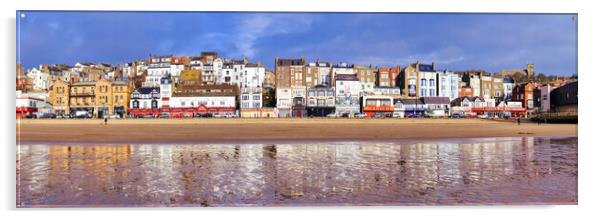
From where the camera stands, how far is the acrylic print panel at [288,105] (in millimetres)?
4957

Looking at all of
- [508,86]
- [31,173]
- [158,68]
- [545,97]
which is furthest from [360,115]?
[31,173]

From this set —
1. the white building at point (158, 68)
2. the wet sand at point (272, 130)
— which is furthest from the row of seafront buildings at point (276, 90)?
the wet sand at point (272, 130)

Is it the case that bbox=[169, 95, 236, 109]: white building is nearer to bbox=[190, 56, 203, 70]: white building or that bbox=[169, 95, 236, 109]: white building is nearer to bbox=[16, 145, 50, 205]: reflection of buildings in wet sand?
bbox=[190, 56, 203, 70]: white building

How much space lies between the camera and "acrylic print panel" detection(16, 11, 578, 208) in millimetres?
4957

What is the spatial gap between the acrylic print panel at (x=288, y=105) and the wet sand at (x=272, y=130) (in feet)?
0.19

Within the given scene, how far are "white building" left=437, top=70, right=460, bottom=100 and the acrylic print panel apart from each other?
3cm

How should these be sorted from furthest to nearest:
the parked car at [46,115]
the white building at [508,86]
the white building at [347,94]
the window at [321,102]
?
the window at [321,102] < the white building at [347,94] < the white building at [508,86] < the parked car at [46,115]

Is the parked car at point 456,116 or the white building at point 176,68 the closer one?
the white building at point 176,68

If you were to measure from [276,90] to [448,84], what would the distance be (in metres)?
2.63

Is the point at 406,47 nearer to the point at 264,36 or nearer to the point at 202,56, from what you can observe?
the point at 264,36

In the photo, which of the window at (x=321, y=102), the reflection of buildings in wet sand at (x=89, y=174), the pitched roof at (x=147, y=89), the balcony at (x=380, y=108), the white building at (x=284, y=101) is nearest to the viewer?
the reflection of buildings in wet sand at (x=89, y=174)

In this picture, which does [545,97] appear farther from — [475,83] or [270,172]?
[270,172]

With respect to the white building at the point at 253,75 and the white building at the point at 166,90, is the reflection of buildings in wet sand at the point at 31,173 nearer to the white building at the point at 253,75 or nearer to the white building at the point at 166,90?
the white building at the point at 166,90
